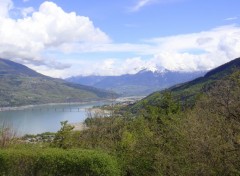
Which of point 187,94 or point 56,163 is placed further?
point 187,94

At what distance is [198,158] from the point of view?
13523 mm

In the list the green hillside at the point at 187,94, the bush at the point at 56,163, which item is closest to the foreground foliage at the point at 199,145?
the bush at the point at 56,163

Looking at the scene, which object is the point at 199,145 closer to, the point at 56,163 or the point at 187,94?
the point at 56,163

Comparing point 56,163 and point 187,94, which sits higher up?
point 187,94

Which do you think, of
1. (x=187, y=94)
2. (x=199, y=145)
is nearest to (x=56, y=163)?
(x=199, y=145)

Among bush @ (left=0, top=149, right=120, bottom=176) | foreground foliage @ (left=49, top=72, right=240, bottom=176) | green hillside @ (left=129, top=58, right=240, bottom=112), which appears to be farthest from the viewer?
green hillside @ (left=129, top=58, right=240, bottom=112)

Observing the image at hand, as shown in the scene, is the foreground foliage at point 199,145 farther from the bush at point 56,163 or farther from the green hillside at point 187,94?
the green hillside at point 187,94

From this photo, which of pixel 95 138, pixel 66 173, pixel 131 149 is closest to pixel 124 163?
pixel 131 149

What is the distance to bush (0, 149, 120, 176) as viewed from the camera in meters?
17.2

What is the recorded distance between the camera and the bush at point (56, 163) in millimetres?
17219

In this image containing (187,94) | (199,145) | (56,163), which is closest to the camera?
(199,145)

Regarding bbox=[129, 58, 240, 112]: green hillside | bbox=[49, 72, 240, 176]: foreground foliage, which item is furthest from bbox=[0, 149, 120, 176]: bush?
bbox=[129, 58, 240, 112]: green hillside

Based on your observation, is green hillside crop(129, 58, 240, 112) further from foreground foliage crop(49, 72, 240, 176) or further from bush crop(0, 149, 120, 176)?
bush crop(0, 149, 120, 176)

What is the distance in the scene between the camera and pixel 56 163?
18047 mm
